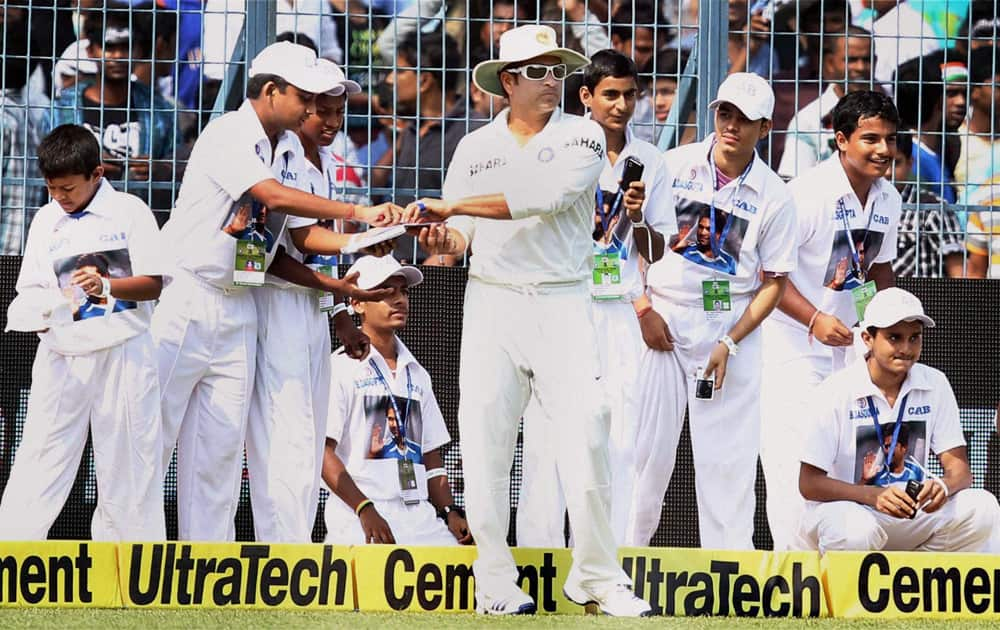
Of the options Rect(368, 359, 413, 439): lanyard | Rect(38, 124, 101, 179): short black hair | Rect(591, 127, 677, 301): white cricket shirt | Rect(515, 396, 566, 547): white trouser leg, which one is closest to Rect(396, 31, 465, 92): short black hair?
Rect(591, 127, 677, 301): white cricket shirt

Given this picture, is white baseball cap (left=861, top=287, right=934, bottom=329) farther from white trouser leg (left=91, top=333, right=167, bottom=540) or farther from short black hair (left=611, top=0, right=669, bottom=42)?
white trouser leg (left=91, top=333, right=167, bottom=540)

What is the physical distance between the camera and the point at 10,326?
24.7ft

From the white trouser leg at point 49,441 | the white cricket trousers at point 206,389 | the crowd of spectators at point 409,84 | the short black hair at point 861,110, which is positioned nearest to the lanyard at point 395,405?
the white cricket trousers at point 206,389

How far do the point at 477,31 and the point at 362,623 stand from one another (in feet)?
12.6

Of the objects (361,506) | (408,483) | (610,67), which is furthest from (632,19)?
(361,506)

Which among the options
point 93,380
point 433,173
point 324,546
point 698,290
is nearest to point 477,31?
point 433,173

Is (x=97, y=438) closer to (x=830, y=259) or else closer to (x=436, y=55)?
(x=436, y=55)

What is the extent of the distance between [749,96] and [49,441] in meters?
3.03

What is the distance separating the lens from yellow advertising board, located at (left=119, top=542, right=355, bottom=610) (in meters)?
6.71

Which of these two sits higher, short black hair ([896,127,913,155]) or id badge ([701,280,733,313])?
short black hair ([896,127,913,155])

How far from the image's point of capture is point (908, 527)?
736cm

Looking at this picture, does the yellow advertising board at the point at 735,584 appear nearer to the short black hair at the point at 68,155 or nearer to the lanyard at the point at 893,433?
the lanyard at the point at 893,433

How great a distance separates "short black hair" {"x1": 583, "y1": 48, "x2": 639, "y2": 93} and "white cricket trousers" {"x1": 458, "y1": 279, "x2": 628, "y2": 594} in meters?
1.54

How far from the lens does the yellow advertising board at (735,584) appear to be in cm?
675
